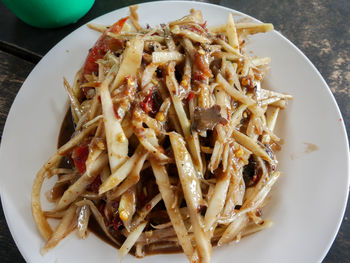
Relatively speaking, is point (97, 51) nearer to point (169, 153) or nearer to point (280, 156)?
point (169, 153)

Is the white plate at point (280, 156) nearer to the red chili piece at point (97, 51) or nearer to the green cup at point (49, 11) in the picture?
the red chili piece at point (97, 51)

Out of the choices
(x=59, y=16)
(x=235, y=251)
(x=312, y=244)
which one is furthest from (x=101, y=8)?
(x=312, y=244)

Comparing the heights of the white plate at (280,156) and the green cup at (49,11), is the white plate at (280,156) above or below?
below

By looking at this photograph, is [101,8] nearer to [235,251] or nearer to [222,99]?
[222,99]

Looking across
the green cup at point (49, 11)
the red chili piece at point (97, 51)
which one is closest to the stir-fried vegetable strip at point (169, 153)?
the red chili piece at point (97, 51)

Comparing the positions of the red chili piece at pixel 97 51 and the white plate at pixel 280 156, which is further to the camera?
the red chili piece at pixel 97 51

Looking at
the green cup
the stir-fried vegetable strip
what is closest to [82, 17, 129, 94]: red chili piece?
the stir-fried vegetable strip

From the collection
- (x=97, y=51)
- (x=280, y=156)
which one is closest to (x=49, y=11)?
(x=97, y=51)
